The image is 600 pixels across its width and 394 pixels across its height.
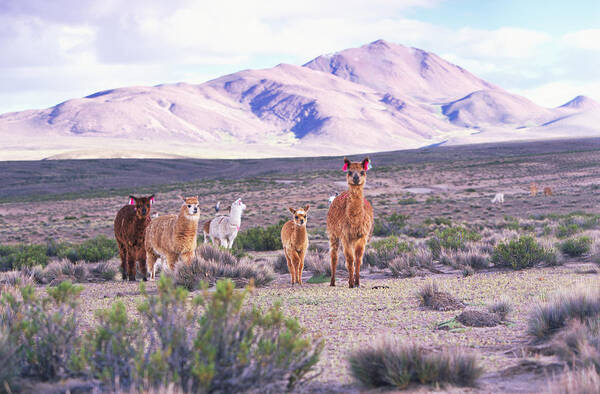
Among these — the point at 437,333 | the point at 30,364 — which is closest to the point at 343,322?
the point at 437,333

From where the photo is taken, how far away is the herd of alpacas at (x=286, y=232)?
9891 millimetres

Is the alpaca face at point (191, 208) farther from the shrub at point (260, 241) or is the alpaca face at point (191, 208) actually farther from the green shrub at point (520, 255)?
the shrub at point (260, 241)

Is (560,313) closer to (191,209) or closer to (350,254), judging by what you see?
(350,254)

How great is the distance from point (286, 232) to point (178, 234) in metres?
1.98

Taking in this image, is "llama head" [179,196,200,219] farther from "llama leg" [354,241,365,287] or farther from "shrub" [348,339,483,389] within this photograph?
"shrub" [348,339,483,389]

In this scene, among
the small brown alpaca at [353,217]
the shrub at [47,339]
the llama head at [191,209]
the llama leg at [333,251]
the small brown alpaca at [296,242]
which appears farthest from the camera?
the small brown alpaca at [296,242]

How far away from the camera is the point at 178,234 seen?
10.8 m

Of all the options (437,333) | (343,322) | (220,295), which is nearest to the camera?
(220,295)

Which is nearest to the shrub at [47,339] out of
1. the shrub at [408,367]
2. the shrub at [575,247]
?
the shrub at [408,367]

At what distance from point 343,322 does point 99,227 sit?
26.1 meters

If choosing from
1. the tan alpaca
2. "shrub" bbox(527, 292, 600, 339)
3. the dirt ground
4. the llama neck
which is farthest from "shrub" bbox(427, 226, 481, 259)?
"shrub" bbox(527, 292, 600, 339)

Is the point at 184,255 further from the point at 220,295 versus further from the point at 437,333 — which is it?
the point at 220,295

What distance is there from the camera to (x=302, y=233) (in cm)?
1103

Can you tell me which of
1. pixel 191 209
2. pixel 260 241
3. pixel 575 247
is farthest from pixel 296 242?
pixel 260 241
